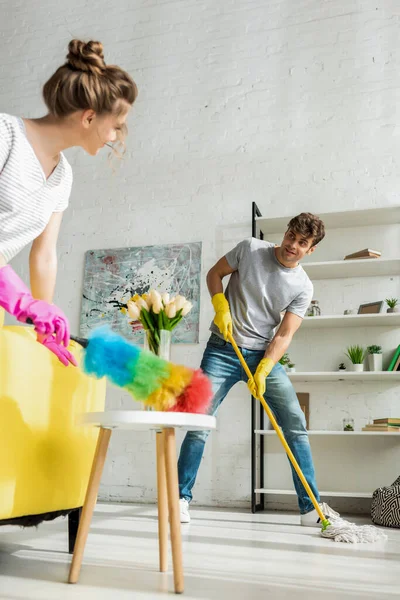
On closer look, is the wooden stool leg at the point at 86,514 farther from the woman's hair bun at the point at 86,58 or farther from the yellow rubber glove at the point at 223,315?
the yellow rubber glove at the point at 223,315

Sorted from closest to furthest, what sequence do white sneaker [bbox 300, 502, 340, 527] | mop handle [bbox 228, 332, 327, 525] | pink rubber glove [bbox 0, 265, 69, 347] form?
pink rubber glove [bbox 0, 265, 69, 347] < mop handle [bbox 228, 332, 327, 525] < white sneaker [bbox 300, 502, 340, 527]

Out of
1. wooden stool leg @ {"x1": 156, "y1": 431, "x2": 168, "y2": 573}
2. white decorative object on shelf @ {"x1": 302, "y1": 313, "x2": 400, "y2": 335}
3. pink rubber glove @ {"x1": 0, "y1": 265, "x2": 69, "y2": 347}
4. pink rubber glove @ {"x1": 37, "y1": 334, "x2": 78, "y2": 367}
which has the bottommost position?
wooden stool leg @ {"x1": 156, "y1": 431, "x2": 168, "y2": 573}

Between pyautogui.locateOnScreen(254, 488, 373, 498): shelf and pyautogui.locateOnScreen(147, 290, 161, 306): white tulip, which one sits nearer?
pyautogui.locateOnScreen(147, 290, 161, 306): white tulip

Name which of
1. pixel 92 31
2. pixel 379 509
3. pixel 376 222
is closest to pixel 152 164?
pixel 92 31

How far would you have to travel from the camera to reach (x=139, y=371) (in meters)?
1.45

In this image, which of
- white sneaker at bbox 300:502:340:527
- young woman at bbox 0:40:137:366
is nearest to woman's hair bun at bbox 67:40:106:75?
young woman at bbox 0:40:137:366

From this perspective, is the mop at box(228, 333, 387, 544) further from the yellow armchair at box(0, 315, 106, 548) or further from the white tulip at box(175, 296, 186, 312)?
the white tulip at box(175, 296, 186, 312)

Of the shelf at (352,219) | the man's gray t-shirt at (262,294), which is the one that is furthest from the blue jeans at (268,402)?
the shelf at (352,219)

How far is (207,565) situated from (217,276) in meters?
1.67

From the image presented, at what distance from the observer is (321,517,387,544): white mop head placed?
242 centimetres

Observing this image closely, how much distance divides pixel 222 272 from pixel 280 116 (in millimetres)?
1744

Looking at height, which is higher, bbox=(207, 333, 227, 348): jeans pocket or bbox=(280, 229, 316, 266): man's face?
bbox=(280, 229, 316, 266): man's face

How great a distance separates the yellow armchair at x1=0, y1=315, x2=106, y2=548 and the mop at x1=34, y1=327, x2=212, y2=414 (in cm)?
24

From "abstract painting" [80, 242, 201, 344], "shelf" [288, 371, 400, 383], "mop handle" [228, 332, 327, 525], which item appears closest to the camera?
"mop handle" [228, 332, 327, 525]
